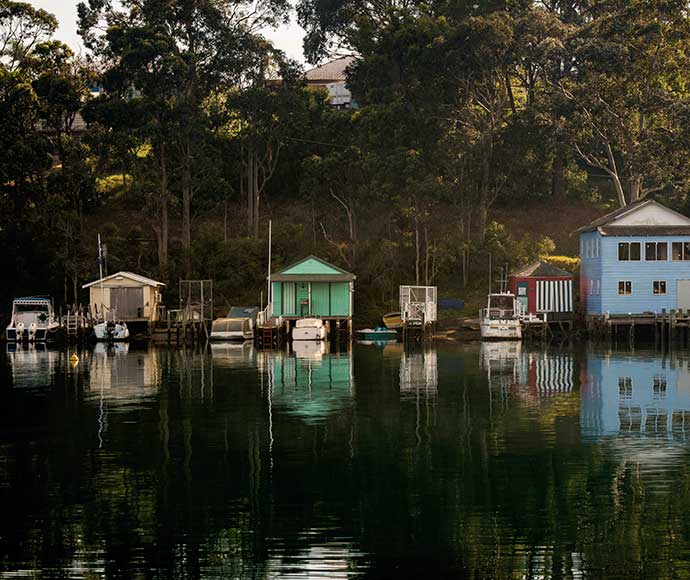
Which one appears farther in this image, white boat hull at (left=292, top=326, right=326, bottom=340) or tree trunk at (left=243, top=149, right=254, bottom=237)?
tree trunk at (left=243, top=149, right=254, bottom=237)

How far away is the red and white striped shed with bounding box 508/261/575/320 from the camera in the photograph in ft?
263

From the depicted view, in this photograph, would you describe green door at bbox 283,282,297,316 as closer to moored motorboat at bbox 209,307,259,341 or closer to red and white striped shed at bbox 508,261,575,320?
moored motorboat at bbox 209,307,259,341

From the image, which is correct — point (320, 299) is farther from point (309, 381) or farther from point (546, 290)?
point (309, 381)

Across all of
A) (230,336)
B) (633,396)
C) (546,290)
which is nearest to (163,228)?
(230,336)

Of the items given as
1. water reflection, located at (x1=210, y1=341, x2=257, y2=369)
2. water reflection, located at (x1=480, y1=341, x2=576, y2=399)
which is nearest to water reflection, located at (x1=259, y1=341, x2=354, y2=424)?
water reflection, located at (x1=210, y1=341, x2=257, y2=369)

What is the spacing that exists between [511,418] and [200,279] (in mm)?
47860

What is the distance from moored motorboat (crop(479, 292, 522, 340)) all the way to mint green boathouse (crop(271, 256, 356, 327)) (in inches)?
367

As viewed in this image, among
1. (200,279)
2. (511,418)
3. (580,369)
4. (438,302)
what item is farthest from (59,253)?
(511,418)

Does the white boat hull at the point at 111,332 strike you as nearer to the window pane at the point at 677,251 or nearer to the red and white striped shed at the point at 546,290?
the red and white striped shed at the point at 546,290

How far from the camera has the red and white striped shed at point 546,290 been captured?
8012 cm

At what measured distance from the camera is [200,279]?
285 ft

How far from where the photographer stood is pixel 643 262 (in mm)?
79312

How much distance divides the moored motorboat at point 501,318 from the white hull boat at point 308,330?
1074 centimetres

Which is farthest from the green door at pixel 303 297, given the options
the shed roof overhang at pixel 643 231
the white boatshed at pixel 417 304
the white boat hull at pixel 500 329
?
the shed roof overhang at pixel 643 231
